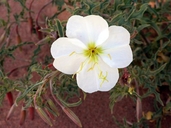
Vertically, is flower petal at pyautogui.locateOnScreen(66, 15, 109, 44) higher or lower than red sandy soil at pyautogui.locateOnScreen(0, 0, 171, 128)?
higher

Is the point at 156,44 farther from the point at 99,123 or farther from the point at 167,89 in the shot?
the point at 99,123

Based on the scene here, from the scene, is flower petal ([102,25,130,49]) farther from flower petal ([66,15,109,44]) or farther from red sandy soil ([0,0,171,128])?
red sandy soil ([0,0,171,128])

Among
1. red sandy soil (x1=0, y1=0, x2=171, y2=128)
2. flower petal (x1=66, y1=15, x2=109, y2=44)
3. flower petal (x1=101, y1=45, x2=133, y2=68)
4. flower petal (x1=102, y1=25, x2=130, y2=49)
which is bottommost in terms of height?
red sandy soil (x1=0, y1=0, x2=171, y2=128)

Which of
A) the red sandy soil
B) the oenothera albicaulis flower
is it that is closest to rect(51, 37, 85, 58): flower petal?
the oenothera albicaulis flower

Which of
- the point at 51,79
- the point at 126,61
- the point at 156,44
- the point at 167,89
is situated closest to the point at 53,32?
the point at 51,79

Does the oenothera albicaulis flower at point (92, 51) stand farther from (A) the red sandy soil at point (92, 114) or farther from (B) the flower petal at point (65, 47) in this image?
(A) the red sandy soil at point (92, 114)

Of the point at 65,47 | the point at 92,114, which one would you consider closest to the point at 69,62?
the point at 65,47
